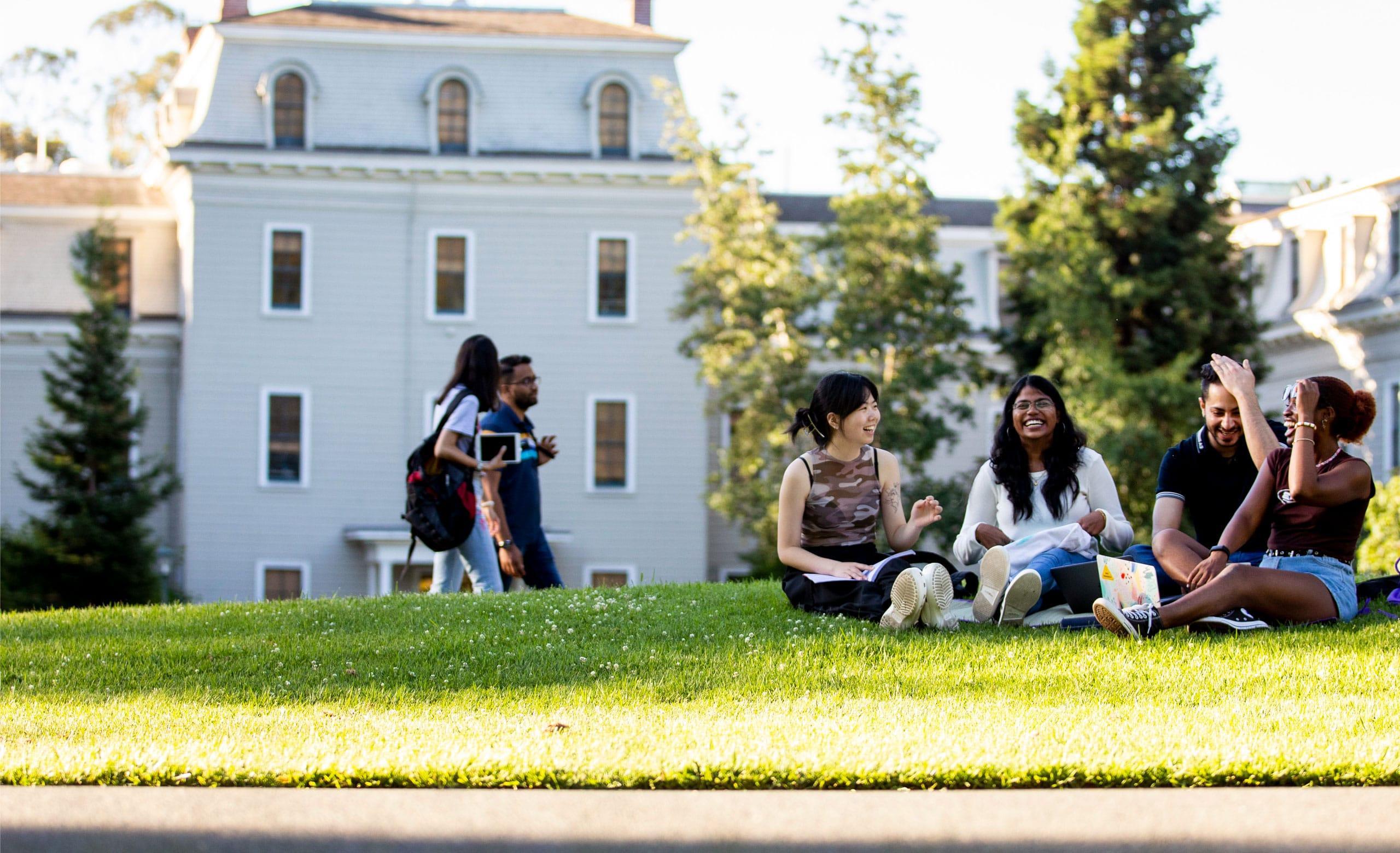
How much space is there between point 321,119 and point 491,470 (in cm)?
2612

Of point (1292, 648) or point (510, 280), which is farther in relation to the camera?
point (510, 280)

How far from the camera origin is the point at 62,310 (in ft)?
123

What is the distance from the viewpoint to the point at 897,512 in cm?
965

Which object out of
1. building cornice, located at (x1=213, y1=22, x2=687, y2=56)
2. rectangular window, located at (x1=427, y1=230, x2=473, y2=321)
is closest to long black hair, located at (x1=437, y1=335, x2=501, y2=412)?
rectangular window, located at (x1=427, y1=230, x2=473, y2=321)

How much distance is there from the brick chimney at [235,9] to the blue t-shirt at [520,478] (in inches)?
1121

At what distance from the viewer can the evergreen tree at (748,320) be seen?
31562mm

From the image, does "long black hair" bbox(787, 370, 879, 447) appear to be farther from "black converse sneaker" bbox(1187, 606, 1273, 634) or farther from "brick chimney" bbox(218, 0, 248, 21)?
"brick chimney" bbox(218, 0, 248, 21)

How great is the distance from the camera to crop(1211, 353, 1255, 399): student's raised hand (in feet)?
30.8

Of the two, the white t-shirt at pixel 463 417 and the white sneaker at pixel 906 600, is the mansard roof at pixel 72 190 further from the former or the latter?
the white sneaker at pixel 906 600

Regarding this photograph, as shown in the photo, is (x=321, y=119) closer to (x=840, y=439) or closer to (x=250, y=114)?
(x=250, y=114)

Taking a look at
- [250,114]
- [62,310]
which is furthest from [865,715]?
[62,310]

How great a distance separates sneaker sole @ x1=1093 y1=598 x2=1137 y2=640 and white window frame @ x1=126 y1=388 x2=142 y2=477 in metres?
Answer: 28.2

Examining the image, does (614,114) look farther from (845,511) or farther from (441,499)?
(845,511)

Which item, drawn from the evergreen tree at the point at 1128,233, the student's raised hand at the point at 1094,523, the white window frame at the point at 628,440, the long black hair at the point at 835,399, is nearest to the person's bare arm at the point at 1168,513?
the student's raised hand at the point at 1094,523
